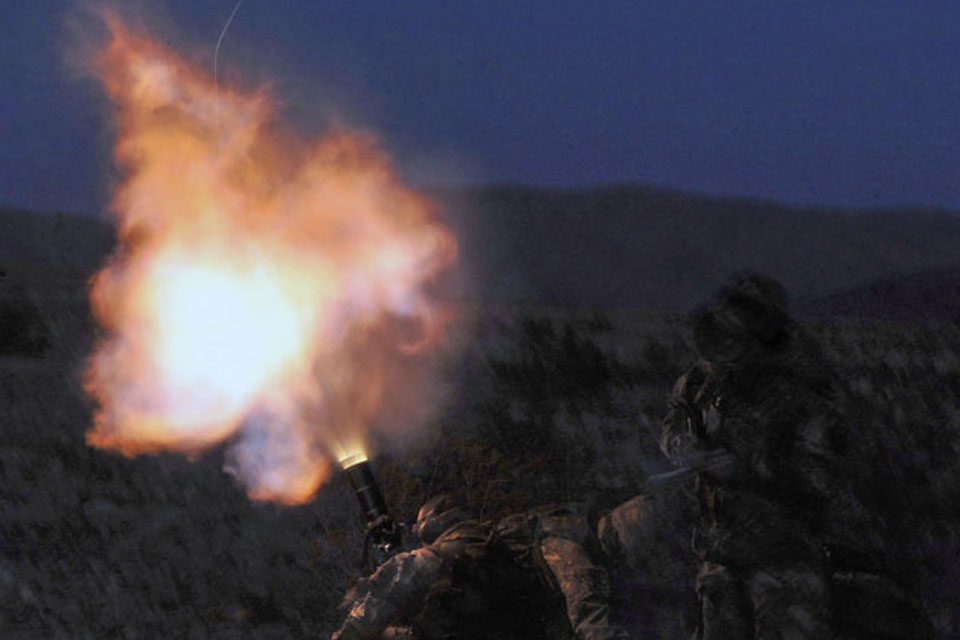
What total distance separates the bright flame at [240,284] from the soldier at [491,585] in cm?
91

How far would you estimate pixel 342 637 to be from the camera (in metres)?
7.32

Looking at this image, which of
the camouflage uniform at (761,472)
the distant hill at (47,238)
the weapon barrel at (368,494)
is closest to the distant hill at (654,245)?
the distant hill at (47,238)

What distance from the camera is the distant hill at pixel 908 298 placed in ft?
144

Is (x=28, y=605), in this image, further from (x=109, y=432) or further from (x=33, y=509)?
(x=109, y=432)

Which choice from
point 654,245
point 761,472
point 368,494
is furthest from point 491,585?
point 654,245

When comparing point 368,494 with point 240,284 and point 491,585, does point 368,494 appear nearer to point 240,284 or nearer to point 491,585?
point 491,585

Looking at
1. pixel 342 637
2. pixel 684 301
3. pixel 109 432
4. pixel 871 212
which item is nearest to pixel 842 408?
pixel 342 637

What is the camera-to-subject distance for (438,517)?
813cm

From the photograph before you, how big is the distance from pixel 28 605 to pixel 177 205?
3.27m

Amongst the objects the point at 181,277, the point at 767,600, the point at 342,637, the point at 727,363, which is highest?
the point at 181,277

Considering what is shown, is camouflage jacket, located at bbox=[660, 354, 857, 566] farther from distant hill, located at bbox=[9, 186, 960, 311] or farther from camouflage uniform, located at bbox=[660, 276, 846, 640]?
distant hill, located at bbox=[9, 186, 960, 311]

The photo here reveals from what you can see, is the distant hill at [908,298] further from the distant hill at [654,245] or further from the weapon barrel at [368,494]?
the weapon barrel at [368,494]

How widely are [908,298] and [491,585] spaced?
42.3 metres

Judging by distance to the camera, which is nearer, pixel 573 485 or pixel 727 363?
pixel 727 363
